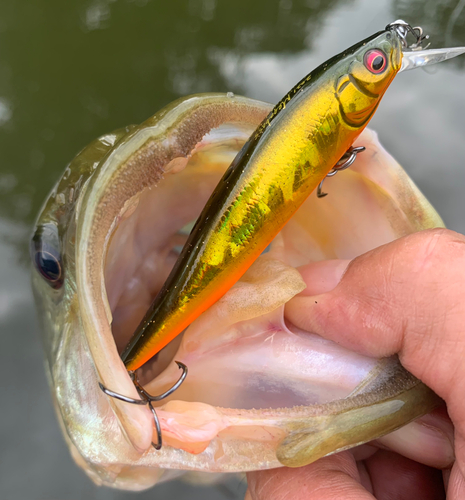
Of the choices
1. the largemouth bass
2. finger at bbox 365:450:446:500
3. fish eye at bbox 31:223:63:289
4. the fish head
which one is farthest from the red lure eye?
finger at bbox 365:450:446:500

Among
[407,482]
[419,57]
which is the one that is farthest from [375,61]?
[407,482]

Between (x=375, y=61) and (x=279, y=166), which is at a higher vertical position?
(x=375, y=61)

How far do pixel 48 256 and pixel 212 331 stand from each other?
391mm

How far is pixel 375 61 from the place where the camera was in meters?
0.68

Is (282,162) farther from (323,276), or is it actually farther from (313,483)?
(313,483)

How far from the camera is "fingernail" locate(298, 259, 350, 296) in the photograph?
0.92 metres

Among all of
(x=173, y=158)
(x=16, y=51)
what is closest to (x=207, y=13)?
(x=16, y=51)

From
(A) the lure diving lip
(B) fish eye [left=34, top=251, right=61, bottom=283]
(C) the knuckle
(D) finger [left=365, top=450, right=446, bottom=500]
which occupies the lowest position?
(D) finger [left=365, top=450, right=446, bottom=500]

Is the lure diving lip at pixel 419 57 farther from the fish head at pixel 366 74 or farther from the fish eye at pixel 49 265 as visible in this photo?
the fish eye at pixel 49 265

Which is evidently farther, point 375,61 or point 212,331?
point 212,331

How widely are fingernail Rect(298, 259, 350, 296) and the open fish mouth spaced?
0.07 meters

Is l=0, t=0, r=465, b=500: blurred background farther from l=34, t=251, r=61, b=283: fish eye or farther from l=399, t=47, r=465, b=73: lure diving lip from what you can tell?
l=399, t=47, r=465, b=73: lure diving lip

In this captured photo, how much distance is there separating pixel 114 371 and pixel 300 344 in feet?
1.37

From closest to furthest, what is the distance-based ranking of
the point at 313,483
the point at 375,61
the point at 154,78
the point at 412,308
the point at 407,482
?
the point at 375,61 → the point at 412,308 → the point at 313,483 → the point at 407,482 → the point at 154,78
